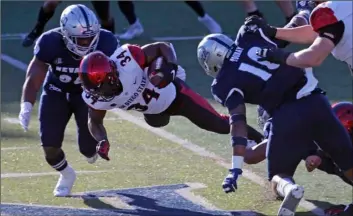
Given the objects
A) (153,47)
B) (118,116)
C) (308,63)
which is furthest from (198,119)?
(118,116)

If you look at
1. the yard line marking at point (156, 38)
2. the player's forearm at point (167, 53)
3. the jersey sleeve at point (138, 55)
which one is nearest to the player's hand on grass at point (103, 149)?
the jersey sleeve at point (138, 55)

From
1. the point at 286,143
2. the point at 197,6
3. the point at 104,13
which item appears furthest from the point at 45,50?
the point at 197,6

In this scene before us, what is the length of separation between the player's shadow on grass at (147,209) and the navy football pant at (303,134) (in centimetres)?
65

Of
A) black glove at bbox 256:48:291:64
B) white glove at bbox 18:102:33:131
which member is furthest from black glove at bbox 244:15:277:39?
white glove at bbox 18:102:33:131

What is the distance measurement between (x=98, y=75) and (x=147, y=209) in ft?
3.24

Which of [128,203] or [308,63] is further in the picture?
[128,203]

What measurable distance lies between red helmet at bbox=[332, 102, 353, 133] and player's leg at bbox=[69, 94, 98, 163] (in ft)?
6.03

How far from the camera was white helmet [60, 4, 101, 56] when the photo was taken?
6957mm

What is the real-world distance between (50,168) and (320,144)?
2673mm

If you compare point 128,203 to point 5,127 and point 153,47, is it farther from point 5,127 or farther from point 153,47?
point 5,127

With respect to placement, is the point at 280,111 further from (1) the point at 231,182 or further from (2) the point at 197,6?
(2) the point at 197,6

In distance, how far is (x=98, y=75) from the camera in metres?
6.40

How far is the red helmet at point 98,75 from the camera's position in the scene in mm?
6410

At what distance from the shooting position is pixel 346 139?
19.6 ft
